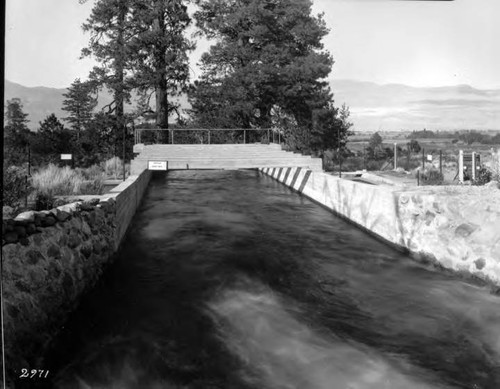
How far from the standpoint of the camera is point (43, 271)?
6.65m

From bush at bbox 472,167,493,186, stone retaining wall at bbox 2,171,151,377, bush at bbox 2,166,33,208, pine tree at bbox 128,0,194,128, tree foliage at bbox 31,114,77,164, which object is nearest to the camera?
stone retaining wall at bbox 2,171,151,377

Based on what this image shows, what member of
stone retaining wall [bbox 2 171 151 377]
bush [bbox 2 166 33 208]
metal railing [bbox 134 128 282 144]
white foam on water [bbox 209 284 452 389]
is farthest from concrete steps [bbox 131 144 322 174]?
white foam on water [bbox 209 284 452 389]

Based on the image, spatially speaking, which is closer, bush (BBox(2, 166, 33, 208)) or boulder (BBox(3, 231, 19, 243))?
boulder (BBox(3, 231, 19, 243))

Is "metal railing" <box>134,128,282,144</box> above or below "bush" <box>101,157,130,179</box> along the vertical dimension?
above

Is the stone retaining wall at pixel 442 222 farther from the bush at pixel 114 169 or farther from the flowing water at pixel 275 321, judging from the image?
the bush at pixel 114 169

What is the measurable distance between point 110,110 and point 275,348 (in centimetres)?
3231

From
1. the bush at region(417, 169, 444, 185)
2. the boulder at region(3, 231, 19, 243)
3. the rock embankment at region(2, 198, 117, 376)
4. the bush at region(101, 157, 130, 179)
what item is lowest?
the rock embankment at region(2, 198, 117, 376)

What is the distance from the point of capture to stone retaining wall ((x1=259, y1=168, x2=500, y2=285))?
9.74 m

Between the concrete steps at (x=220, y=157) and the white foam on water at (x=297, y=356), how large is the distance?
524 inches

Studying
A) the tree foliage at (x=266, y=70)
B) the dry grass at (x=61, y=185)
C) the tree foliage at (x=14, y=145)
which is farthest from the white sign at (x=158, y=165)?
the tree foliage at (x=266, y=70)

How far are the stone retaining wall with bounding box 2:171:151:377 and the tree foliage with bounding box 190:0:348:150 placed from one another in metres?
25.4

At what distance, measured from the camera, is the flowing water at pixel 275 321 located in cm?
598

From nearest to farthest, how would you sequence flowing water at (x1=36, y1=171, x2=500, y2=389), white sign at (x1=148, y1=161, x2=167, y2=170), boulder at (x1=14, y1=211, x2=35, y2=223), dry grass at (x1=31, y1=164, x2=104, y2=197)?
flowing water at (x1=36, y1=171, x2=500, y2=389) → boulder at (x1=14, y1=211, x2=35, y2=223) → dry grass at (x1=31, y1=164, x2=104, y2=197) → white sign at (x1=148, y1=161, x2=167, y2=170)

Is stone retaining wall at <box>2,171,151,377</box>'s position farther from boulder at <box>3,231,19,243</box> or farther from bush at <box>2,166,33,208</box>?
bush at <box>2,166,33,208</box>
